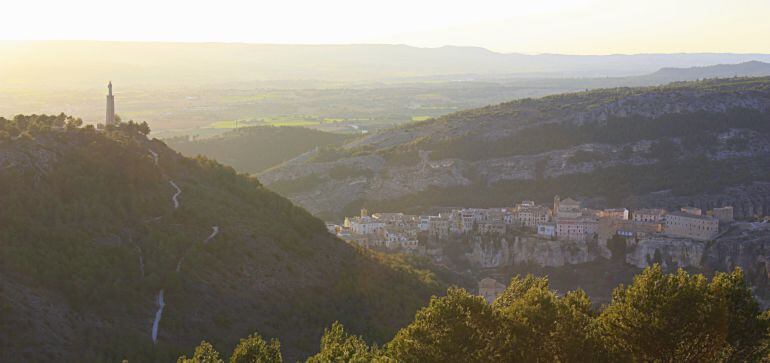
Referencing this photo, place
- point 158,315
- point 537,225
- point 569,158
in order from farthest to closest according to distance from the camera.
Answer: point 569,158 < point 537,225 < point 158,315

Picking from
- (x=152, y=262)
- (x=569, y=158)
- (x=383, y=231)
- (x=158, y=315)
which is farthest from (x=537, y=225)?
(x=158, y=315)

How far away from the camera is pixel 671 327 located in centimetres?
1438

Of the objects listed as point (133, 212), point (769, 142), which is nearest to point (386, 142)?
point (769, 142)

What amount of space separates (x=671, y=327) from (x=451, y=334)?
3.36 metres

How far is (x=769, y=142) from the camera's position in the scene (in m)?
68.4

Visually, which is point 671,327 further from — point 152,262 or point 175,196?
point 175,196

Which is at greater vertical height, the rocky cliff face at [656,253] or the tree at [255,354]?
the tree at [255,354]

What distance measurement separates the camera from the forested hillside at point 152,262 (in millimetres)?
21094

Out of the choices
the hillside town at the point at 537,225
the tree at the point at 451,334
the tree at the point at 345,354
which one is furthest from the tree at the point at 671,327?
the hillside town at the point at 537,225

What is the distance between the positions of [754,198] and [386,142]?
32.1 meters

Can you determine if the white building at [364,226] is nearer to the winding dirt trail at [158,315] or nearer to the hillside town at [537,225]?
the hillside town at [537,225]

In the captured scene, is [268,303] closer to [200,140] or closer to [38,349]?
[38,349]

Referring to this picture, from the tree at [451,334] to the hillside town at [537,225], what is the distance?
30381 mm

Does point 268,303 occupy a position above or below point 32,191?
below
